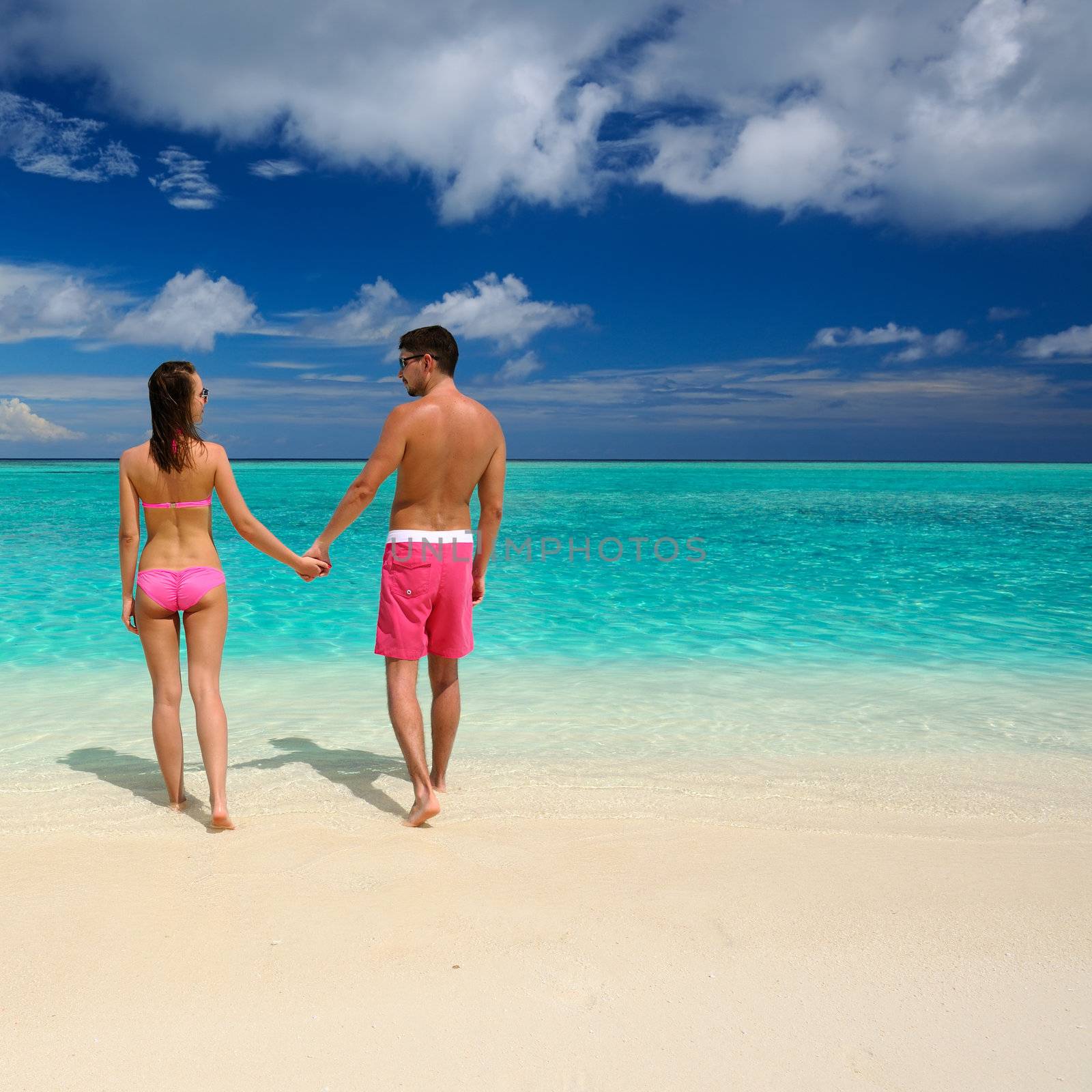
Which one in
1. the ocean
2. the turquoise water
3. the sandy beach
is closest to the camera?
the sandy beach

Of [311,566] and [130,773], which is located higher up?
[311,566]

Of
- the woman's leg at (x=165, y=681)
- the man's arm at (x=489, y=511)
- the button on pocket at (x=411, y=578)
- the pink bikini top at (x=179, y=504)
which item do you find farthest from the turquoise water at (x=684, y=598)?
the pink bikini top at (x=179, y=504)

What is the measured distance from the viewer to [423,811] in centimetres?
355

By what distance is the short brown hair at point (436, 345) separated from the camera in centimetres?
379

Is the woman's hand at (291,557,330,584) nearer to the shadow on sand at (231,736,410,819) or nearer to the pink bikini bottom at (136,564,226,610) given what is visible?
the pink bikini bottom at (136,564,226,610)

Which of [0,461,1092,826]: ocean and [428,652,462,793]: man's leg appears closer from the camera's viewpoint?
[428,652,462,793]: man's leg

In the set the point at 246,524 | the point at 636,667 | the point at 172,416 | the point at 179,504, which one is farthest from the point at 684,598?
the point at 172,416

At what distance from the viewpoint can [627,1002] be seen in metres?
2.32

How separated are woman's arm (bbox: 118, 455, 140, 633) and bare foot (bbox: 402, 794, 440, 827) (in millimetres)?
1407

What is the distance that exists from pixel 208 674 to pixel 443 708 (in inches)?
42.3

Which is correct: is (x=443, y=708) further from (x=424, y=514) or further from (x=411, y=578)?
(x=424, y=514)

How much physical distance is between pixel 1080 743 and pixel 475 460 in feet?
14.0

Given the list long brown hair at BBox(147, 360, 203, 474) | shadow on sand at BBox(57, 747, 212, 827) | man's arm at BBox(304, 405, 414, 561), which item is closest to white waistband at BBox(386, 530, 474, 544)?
man's arm at BBox(304, 405, 414, 561)

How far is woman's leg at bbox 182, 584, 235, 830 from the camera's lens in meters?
3.62
